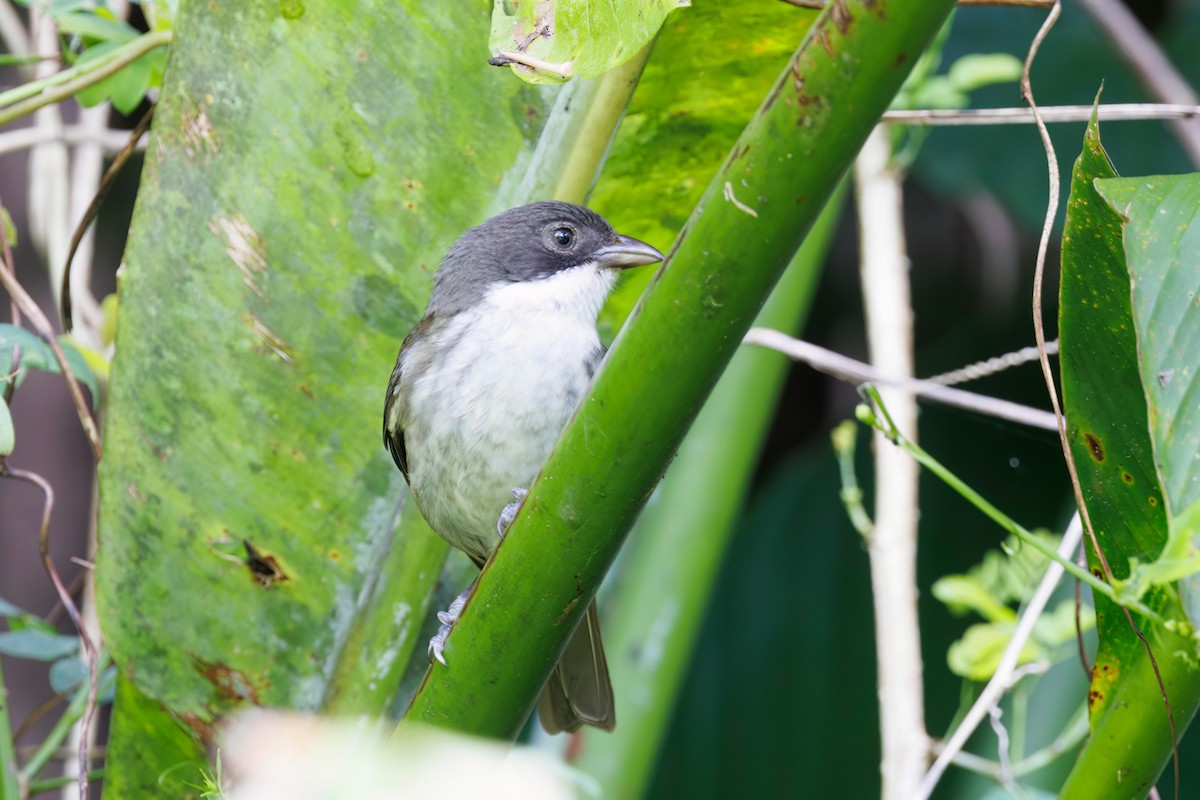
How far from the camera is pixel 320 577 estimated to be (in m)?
2.09

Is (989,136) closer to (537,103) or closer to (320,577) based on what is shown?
(537,103)

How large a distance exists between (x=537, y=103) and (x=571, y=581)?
1.06m

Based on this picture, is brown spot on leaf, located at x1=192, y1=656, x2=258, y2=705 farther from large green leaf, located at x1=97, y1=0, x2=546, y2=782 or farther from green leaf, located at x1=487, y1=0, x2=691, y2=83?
green leaf, located at x1=487, y1=0, x2=691, y2=83

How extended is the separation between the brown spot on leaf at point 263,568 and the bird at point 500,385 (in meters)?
0.26

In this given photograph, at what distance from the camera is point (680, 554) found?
8.80ft

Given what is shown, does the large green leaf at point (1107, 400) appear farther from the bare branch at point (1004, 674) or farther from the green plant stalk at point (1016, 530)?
the bare branch at point (1004, 674)

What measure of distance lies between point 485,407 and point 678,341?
112 cm

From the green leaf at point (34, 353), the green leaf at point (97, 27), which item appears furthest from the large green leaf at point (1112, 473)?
the green leaf at point (97, 27)

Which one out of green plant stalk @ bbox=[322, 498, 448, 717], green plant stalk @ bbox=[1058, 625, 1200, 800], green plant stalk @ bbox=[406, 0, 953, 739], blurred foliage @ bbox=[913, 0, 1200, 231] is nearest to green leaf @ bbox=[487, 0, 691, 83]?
green plant stalk @ bbox=[406, 0, 953, 739]

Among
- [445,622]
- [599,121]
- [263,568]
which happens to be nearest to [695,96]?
[599,121]

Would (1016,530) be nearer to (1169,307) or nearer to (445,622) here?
(1169,307)

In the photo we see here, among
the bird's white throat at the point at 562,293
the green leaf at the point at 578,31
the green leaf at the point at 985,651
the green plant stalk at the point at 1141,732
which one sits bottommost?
the green leaf at the point at 985,651

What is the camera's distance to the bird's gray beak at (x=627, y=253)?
92.9 inches

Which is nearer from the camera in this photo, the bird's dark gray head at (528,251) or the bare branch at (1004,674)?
the bare branch at (1004,674)
